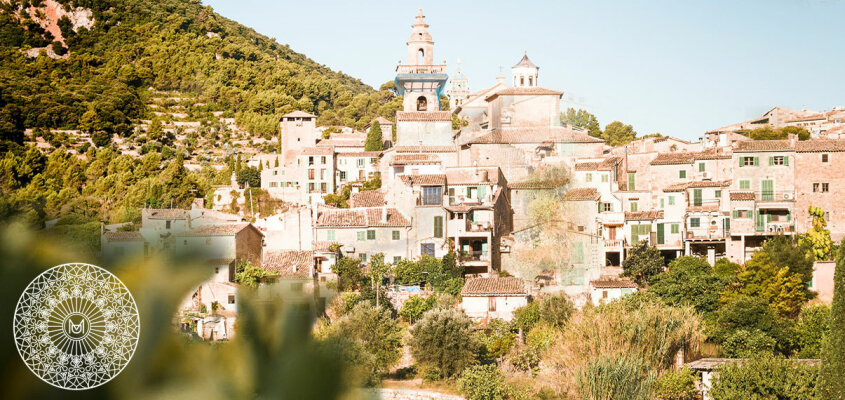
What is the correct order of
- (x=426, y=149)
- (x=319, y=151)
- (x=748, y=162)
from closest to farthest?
1. (x=748, y=162)
2. (x=426, y=149)
3. (x=319, y=151)

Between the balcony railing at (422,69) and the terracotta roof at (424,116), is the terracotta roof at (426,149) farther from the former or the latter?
the balcony railing at (422,69)

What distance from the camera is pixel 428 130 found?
99.0ft

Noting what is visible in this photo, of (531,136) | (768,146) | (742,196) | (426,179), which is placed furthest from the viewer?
(531,136)

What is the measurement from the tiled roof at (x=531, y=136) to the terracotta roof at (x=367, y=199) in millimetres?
3663

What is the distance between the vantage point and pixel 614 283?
2148 cm

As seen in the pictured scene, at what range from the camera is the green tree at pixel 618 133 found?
3952 centimetres

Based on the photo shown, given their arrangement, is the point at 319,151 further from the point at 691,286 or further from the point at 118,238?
the point at 118,238

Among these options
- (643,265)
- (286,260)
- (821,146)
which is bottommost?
(643,265)

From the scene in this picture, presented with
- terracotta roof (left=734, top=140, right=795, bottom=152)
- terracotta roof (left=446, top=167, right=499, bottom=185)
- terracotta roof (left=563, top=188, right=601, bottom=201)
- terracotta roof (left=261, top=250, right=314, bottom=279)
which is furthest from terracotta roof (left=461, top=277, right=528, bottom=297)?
terracotta roof (left=734, top=140, right=795, bottom=152)

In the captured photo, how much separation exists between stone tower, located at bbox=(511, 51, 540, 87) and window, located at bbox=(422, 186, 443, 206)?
1062 centimetres

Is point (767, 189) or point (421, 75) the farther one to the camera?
point (421, 75)

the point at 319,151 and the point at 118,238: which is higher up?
Result: the point at 319,151

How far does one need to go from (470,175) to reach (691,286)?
7076mm

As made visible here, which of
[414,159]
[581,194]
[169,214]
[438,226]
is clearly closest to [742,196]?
[581,194]
